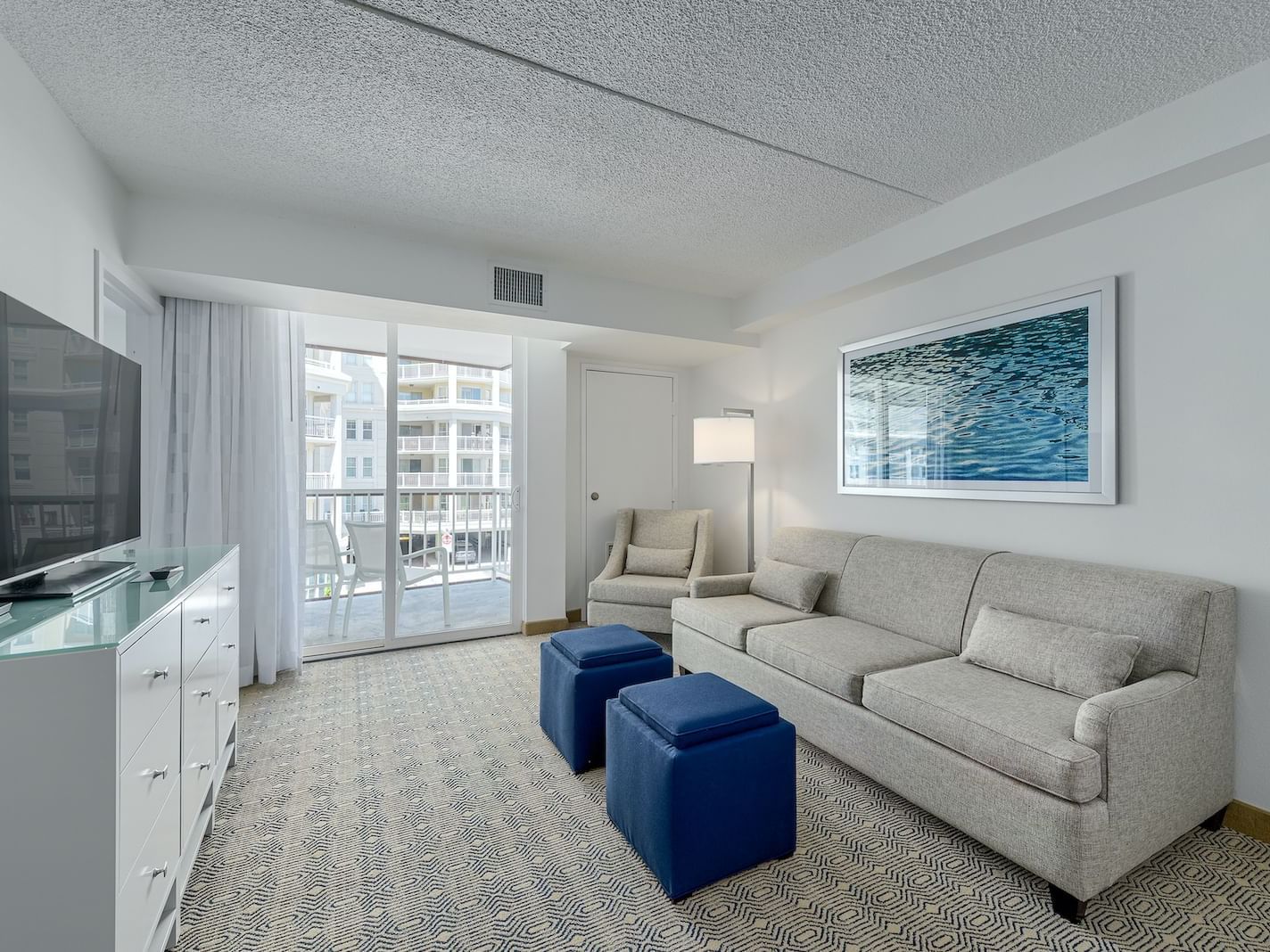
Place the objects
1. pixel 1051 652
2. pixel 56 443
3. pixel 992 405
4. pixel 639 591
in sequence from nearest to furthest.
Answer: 1. pixel 56 443
2. pixel 1051 652
3. pixel 992 405
4. pixel 639 591

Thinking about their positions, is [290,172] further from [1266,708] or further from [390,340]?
[1266,708]

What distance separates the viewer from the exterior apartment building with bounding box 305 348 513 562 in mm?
3934

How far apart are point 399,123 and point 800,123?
1471 mm

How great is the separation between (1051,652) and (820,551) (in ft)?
4.82

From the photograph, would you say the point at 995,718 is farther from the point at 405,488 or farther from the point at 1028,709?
the point at 405,488

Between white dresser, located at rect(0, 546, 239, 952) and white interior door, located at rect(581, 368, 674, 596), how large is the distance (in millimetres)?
3526

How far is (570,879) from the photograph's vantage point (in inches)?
72.1

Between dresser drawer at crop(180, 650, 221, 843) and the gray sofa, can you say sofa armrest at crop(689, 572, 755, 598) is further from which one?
dresser drawer at crop(180, 650, 221, 843)

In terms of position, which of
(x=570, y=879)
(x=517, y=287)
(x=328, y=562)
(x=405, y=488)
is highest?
(x=517, y=287)

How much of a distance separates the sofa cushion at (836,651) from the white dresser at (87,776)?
7.33 feet

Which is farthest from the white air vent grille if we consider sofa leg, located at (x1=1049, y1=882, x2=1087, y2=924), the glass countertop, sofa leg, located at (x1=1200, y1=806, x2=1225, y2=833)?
sofa leg, located at (x1=1200, y1=806, x2=1225, y2=833)

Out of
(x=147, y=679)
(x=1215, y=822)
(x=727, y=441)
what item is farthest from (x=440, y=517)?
(x=1215, y=822)

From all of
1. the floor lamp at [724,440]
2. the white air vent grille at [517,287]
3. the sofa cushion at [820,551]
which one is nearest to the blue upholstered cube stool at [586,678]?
the sofa cushion at [820,551]

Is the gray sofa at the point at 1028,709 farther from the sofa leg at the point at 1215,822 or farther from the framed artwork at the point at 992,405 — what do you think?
the framed artwork at the point at 992,405
